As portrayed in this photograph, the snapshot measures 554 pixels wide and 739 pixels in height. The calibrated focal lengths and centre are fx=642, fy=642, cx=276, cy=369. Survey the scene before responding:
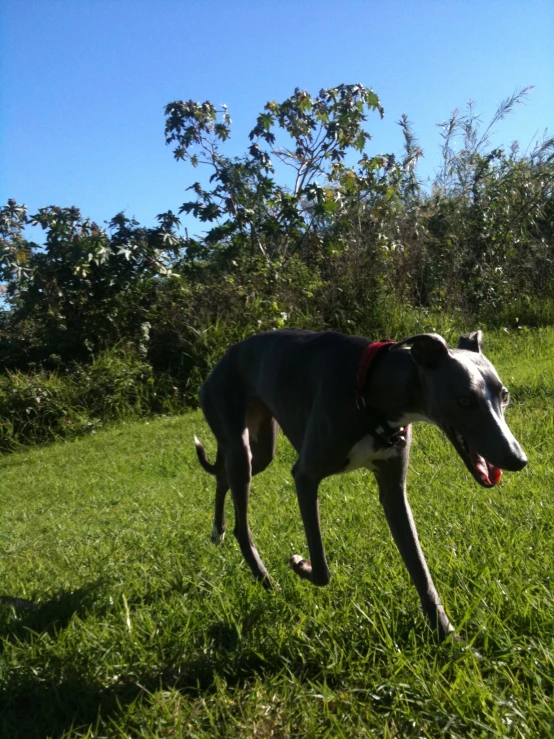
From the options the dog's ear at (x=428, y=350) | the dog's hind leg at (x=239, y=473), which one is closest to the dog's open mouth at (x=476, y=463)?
the dog's ear at (x=428, y=350)

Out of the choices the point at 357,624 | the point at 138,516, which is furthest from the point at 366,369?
the point at 138,516

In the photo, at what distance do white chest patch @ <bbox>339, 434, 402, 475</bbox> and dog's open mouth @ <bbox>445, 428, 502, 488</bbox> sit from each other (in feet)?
1.44

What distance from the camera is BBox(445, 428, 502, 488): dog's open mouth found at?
219 centimetres

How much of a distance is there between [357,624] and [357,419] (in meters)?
0.80

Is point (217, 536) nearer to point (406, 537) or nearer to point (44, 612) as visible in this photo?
point (44, 612)

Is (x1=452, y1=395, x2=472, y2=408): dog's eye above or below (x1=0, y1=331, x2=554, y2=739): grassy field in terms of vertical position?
above

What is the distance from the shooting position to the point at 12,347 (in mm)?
9656

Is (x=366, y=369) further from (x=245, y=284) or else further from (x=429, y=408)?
(x=245, y=284)

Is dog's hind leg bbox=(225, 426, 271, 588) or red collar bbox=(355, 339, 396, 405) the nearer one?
red collar bbox=(355, 339, 396, 405)

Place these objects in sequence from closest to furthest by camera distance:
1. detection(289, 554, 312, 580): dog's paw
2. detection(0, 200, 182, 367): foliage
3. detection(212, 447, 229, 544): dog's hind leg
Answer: detection(289, 554, 312, 580): dog's paw
detection(212, 447, 229, 544): dog's hind leg
detection(0, 200, 182, 367): foliage

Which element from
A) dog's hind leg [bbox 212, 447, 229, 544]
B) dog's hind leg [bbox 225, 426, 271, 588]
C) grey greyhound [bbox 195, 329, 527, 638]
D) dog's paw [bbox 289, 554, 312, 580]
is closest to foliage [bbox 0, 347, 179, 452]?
dog's hind leg [bbox 212, 447, 229, 544]

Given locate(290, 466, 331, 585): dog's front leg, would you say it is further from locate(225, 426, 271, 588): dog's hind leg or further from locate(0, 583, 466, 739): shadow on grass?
locate(225, 426, 271, 588): dog's hind leg

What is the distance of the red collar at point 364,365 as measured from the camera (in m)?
2.56

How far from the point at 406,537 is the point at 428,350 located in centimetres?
88
